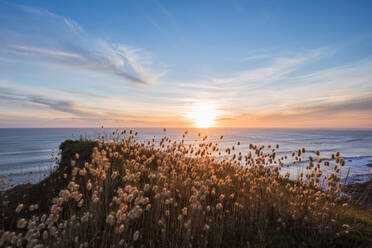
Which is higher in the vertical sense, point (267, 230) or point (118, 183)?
point (118, 183)

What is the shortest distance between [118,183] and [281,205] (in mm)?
4656

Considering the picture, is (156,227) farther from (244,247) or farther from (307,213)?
(307,213)

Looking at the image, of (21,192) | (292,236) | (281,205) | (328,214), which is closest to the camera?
(292,236)

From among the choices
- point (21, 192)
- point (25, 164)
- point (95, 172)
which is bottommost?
point (25, 164)

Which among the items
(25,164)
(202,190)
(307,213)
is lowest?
(25,164)

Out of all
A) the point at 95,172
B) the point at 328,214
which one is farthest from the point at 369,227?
the point at 95,172

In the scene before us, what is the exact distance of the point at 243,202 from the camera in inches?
180

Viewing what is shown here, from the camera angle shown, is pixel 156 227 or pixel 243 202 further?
pixel 243 202

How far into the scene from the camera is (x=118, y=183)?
19.7 feet

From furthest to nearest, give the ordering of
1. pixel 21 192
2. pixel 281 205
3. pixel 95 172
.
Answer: pixel 21 192 < pixel 281 205 < pixel 95 172

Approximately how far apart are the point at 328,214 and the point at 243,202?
6.41 feet

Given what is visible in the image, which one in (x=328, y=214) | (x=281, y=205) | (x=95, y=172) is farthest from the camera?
(x=281, y=205)

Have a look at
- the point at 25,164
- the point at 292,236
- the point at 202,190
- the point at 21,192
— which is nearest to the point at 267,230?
the point at 292,236

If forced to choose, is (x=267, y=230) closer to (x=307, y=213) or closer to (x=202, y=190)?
(x=307, y=213)
